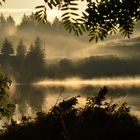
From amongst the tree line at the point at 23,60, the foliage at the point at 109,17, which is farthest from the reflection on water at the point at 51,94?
the foliage at the point at 109,17

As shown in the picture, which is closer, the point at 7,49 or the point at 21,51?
the point at 7,49

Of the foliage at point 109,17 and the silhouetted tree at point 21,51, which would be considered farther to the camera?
the silhouetted tree at point 21,51

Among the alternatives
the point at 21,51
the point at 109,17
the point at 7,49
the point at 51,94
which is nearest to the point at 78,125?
the point at 109,17

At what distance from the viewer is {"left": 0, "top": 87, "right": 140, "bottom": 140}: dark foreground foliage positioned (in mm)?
10109

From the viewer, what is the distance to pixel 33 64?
6570 inches

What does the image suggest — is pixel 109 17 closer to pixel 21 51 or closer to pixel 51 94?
pixel 51 94

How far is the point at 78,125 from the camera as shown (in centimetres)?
1045

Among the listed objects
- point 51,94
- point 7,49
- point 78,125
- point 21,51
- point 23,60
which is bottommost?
point 51,94

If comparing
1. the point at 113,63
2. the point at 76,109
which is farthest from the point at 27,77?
the point at 76,109

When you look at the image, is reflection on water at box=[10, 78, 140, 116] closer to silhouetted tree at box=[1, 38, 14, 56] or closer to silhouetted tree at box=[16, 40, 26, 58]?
silhouetted tree at box=[16, 40, 26, 58]

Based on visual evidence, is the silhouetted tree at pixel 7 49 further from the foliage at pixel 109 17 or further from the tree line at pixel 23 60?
the foliage at pixel 109 17

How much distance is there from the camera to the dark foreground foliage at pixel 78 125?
10.1m

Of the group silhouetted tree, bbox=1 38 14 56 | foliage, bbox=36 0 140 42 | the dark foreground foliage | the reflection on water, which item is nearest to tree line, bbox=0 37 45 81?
silhouetted tree, bbox=1 38 14 56

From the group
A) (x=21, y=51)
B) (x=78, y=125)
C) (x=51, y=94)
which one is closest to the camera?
(x=78, y=125)
